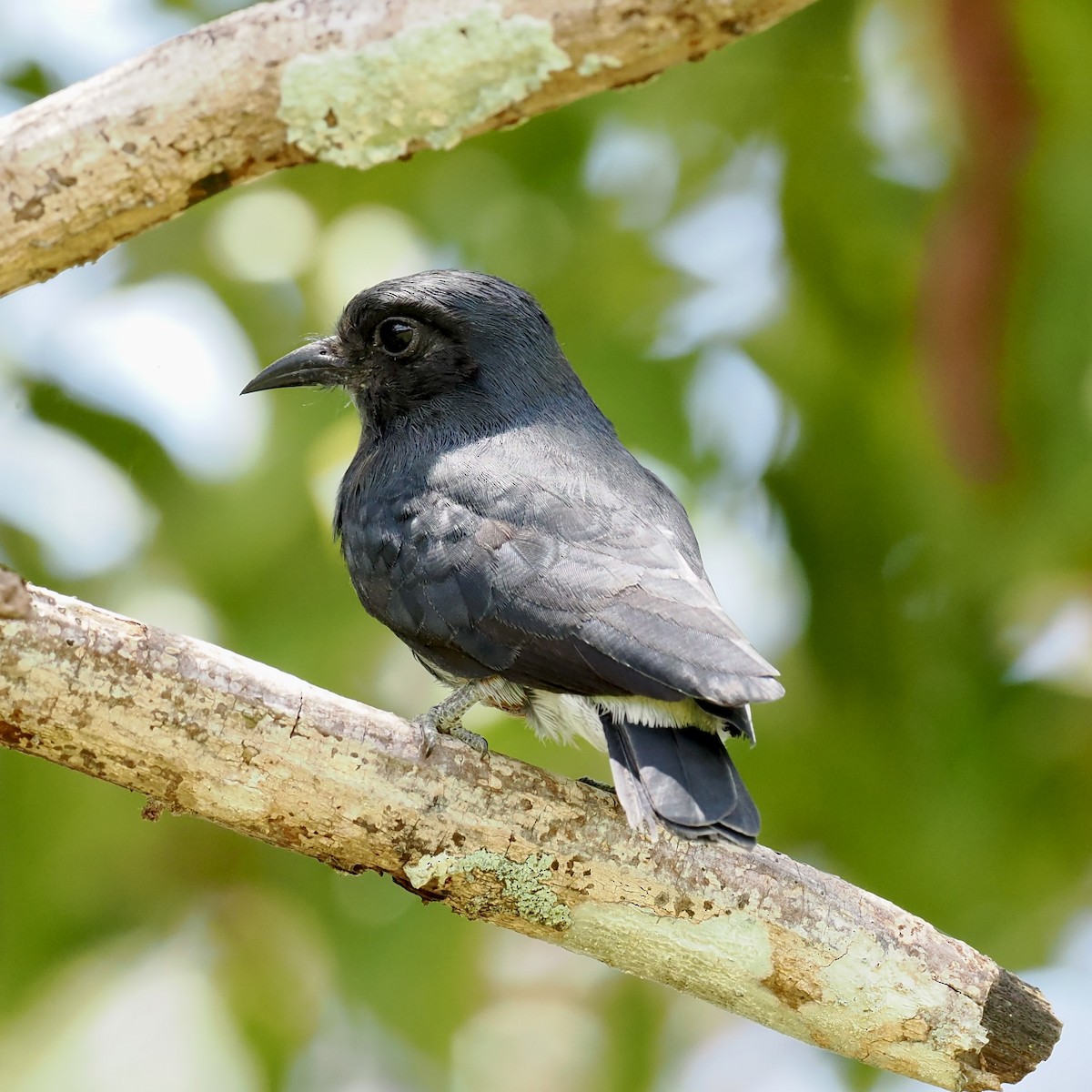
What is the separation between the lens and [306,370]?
393cm

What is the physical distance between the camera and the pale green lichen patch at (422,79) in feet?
6.94

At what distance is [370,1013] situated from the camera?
152 inches

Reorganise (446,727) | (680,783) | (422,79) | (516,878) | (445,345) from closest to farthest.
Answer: (422,79)
(680,783)
(516,878)
(446,727)
(445,345)

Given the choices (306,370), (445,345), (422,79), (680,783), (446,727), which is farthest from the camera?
(306,370)

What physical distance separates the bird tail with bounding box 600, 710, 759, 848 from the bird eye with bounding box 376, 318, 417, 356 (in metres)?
1.33

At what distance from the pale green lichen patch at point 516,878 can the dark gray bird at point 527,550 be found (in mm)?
212

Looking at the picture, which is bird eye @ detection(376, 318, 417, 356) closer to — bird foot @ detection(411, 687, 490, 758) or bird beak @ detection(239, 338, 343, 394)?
bird beak @ detection(239, 338, 343, 394)

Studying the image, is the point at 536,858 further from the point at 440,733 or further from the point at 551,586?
the point at 551,586

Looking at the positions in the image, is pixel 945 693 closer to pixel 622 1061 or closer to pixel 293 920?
pixel 622 1061

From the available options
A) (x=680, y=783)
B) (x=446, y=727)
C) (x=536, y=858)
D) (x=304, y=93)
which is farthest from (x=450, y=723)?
(x=304, y=93)

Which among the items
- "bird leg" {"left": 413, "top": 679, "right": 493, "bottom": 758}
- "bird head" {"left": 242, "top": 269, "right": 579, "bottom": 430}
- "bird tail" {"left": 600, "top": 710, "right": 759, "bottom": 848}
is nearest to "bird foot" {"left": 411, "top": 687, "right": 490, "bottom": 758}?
"bird leg" {"left": 413, "top": 679, "right": 493, "bottom": 758}

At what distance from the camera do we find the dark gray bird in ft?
8.96

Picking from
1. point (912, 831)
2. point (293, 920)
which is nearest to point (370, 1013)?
point (293, 920)

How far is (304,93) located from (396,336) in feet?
5.54
